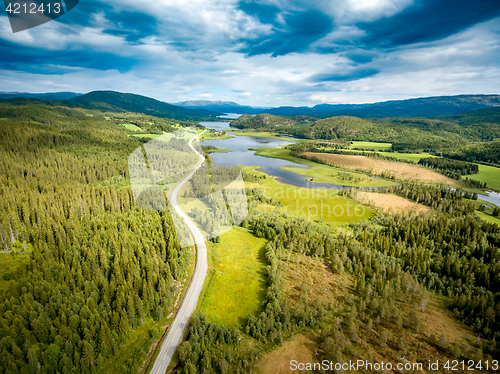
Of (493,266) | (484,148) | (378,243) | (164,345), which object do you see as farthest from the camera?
(484,148)

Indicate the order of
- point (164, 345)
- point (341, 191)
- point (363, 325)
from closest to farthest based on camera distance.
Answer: point (164, 345) < point (363, 325) < point (341, 191)

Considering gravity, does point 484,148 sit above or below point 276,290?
above

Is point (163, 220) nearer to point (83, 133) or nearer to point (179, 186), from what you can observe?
point (179, 186)

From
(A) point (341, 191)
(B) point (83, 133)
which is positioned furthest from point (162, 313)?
(B) point (83, 133)

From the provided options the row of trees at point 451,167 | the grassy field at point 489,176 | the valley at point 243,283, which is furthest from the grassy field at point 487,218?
the row of trees at point 451,167

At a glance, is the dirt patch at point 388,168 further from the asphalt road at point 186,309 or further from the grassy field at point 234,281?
the asphalt road at point 186,309

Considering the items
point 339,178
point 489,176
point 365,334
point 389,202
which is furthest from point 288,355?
point 489,176

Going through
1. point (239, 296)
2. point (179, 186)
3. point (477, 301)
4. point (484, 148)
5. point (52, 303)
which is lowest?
point (239, 296)
